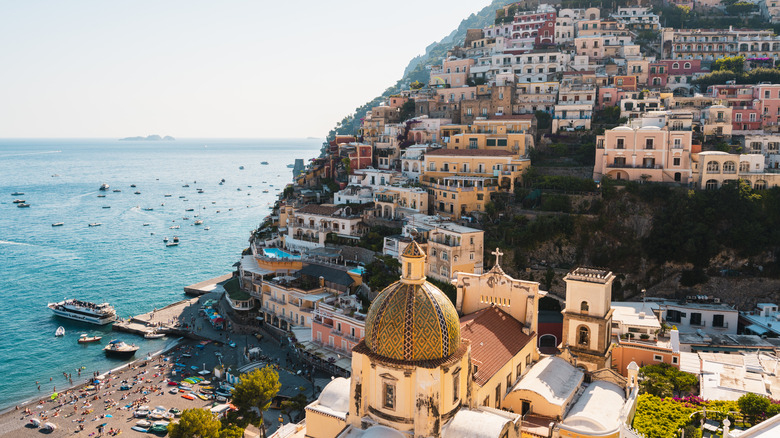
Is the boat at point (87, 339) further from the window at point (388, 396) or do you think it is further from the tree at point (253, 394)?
the window at point (388, 396)

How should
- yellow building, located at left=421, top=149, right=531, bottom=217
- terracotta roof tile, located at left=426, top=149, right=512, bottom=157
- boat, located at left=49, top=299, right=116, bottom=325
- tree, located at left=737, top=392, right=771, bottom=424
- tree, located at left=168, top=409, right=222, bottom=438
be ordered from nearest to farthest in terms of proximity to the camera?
tree, located at left=737, top=392, right=771, bottom=424 → tree, located at left=168, top=409, right=222, bottom=438 → yellow building, located at left=421, top=149, right=531, bottom=217 → boat, located at left=49, top=299, right=116, bottom=325 → terracotta roof tile, located at left=426, top=149, right=512, bottom=157

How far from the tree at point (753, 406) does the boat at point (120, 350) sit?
149 ft

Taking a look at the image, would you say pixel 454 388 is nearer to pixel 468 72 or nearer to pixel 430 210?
pixel 430 210

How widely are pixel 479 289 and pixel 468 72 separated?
56.7 meters

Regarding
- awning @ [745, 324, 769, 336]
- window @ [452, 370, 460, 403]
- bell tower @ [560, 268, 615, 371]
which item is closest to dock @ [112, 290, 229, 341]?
bell tower @ [560, 268, 615, 371]

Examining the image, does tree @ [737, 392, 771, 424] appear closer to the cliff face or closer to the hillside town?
the hillside town

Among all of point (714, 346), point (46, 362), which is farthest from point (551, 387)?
point (46, 362)

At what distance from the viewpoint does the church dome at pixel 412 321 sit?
66.9ft

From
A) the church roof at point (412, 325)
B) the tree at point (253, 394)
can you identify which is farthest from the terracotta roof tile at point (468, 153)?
the church roof at point (412, 325)

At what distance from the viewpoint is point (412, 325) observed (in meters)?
20.5

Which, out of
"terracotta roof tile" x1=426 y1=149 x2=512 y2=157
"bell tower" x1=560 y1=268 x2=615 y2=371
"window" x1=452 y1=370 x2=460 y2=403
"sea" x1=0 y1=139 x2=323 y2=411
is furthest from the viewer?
"terracotta roof tile" x1=426 y1=149 x2=512 y2=157

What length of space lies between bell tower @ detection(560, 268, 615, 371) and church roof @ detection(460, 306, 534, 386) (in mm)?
3477

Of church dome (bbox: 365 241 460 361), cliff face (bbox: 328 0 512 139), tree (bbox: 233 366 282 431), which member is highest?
cliff face (bbox: 328 0 512 139)

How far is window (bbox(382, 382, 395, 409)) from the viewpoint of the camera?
817 inches
